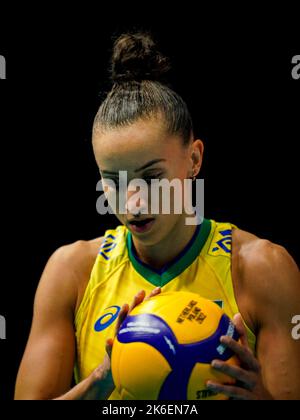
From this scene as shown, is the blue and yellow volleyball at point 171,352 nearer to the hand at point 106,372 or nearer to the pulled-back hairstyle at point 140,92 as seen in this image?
the hand at point 106,372

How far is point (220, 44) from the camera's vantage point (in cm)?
302

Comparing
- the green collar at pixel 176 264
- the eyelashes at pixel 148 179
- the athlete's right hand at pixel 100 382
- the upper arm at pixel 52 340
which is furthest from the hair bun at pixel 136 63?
the athlete's right hand at pixel 100 382

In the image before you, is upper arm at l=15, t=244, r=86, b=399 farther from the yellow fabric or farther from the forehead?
the forehead

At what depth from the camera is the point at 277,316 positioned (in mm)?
2121

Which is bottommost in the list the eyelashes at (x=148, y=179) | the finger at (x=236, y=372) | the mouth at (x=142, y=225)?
the finger at (x=236, y=372)

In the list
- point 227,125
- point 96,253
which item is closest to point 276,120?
point 227,125

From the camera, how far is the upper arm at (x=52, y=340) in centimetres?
223

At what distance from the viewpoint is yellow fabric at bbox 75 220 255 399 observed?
2.23 m

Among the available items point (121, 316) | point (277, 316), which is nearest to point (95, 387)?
point (121, 316)

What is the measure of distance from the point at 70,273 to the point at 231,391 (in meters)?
0.79

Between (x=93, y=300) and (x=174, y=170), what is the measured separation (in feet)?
1.66

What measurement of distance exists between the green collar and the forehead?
336 millimetres

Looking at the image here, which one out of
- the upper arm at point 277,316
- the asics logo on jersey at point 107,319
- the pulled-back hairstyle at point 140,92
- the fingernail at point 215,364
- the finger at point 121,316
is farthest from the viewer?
the asics logo on jersey at point 107,319

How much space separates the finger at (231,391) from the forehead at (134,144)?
659 millimetres
